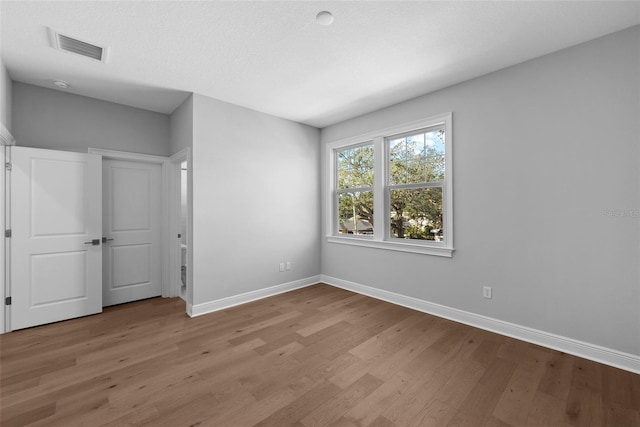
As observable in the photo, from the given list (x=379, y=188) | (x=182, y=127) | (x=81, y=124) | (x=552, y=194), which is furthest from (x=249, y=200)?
(x=552, y=194)

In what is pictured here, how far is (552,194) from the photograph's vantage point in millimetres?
2506

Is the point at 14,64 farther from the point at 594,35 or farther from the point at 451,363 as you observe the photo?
the point at 594,35

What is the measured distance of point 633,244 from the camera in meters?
2.15

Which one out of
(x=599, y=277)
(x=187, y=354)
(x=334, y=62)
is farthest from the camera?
(x=334, y=62)

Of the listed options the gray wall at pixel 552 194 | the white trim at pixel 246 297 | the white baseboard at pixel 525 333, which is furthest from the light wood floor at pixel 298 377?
the gray wall at pixel 552 194

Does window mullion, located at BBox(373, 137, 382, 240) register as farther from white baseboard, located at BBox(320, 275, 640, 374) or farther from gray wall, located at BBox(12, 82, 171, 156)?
gray wall, located at BBox(12, 82, 171, 156)

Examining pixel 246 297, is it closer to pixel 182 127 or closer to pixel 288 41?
pixel 182 127

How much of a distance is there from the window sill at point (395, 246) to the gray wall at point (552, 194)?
0.10 meters

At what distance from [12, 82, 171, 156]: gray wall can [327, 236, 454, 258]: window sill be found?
9.91 feet

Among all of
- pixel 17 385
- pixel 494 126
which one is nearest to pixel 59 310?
pixel 17 385

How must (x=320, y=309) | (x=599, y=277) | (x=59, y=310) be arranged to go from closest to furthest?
1. (x=599, y=277)
2. (x=59, y=310)
3. (x=320, y=309)

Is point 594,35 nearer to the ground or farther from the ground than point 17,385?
farther from the ground

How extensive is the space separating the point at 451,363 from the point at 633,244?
5.59 ft

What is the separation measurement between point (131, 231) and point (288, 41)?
10.9 ft
